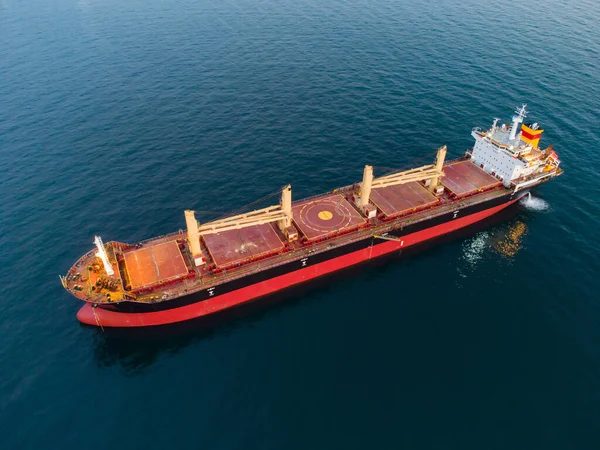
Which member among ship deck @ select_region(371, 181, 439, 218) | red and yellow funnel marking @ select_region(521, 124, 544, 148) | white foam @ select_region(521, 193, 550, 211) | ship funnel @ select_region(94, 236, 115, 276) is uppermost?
red and yellow funnel marking @ select_region(521, 124, 544, 148)

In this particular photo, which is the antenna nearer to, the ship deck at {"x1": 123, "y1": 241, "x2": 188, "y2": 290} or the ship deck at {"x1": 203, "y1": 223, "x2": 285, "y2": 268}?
the ship deck at {"x1": 203, "y1": 223, "x2": 285, "y2": 268}

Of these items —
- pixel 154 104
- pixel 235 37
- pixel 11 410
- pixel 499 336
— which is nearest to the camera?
pixel 11 410

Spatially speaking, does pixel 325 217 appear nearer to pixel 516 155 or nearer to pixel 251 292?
pixel 251 292

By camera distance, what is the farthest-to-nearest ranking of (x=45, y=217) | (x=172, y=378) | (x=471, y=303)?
(x=45, y=217), (x=471, y=303), (x=172, y=378)

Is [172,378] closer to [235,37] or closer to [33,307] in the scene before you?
[33,307]

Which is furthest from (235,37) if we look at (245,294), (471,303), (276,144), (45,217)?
(471,303)

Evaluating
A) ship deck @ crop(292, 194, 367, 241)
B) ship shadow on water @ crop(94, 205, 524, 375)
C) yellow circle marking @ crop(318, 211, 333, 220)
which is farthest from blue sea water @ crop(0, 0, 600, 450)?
yellow circle marking @ crop(318, 211, 333, 220)

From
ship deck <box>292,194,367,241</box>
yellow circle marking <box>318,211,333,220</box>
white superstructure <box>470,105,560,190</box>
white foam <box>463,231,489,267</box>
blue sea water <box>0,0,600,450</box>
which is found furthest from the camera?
white superstructure <box>470,105,560,190</box>

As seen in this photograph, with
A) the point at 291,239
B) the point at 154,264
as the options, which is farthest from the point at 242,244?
the point at 154,264
